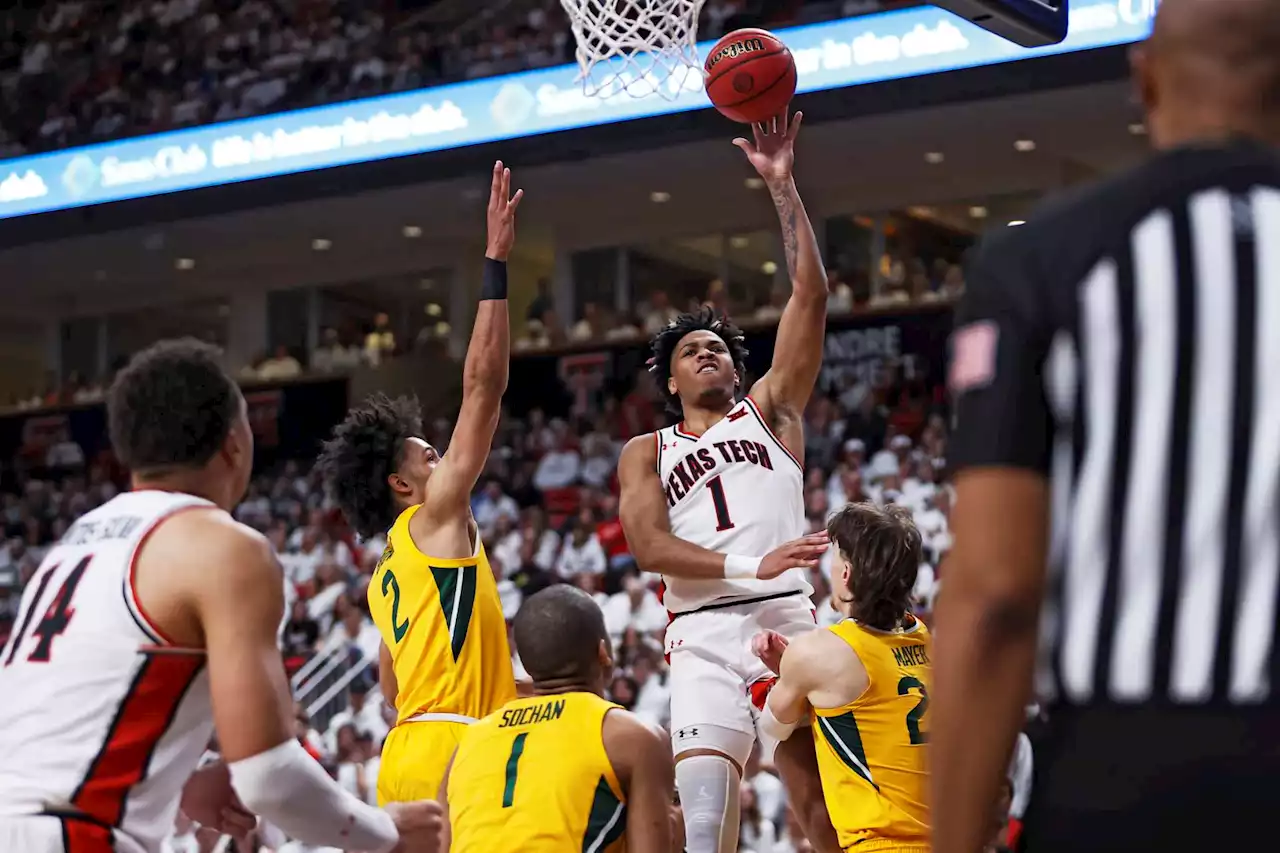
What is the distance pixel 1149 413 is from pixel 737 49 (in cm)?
480

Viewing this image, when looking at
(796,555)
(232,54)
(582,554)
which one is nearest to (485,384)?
(796,555)

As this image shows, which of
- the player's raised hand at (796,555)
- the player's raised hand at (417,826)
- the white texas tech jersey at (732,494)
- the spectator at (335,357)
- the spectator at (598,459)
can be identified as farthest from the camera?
the spectator at (335,357)

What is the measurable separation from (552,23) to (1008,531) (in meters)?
16.5

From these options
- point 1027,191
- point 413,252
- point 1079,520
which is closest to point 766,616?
point 1079,520

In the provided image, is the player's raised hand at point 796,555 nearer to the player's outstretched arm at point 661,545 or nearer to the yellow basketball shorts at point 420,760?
the player's outstretched arm at point 661,545

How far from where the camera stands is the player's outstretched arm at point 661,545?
5.07 meters

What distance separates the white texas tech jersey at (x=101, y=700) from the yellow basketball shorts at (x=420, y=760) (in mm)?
2390

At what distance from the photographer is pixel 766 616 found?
5688mm

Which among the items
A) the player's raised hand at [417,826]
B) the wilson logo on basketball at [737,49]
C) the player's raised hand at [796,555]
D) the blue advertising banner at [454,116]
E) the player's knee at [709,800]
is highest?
the blue advertising banner at [454,116]

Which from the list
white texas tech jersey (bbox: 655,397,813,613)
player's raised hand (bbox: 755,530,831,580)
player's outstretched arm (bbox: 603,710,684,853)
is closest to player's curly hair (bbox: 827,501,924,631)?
player's raised hand (bbox: 755,530,831,580)

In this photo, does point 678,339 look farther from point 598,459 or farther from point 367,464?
point 598,459

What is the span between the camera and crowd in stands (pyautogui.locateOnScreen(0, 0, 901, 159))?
17.0m

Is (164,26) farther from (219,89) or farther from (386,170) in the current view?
(386,170)

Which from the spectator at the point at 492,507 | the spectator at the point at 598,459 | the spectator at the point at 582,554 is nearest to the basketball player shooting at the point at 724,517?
the spectator at the point at 582,554
